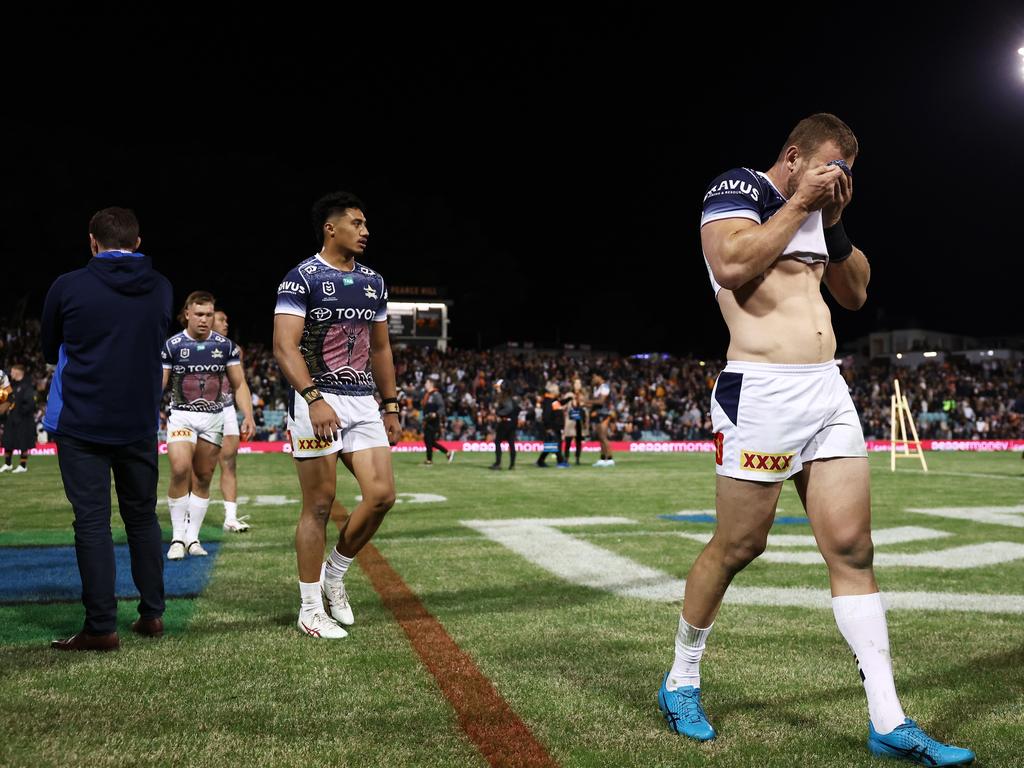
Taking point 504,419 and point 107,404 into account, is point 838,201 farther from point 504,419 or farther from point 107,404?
point 504,419

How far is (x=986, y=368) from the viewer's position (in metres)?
51.5

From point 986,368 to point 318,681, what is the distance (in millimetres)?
55127

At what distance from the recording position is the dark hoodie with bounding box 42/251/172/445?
15.3ft

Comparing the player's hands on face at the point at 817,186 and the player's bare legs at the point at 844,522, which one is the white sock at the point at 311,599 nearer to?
the player's bare legs at the point at 844,522

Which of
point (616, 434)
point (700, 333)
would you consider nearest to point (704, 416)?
point (616, 434)

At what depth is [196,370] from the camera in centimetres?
838

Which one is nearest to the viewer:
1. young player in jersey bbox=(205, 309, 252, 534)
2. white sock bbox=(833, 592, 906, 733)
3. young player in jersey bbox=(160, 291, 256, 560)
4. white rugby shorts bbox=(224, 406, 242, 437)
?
white sock bbox=(833, 592, 906, 733)

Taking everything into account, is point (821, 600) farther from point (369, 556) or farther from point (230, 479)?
point (230, 479)

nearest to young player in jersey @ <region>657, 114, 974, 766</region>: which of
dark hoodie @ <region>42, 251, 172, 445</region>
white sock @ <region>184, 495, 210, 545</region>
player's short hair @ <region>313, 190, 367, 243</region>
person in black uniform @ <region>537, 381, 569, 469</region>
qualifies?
player's short hair @ <region>313, 190, 367, 243</region>

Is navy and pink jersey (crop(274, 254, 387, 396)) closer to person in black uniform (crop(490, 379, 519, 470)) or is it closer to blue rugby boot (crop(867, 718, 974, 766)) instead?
blue rugby boot (crop(867, 718, 974, 766))

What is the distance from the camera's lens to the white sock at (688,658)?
11.0 feet

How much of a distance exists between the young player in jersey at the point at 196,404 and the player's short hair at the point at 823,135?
20.3 feet

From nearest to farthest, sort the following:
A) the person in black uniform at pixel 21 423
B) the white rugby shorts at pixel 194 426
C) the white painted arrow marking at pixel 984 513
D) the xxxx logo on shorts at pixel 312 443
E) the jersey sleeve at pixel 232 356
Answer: the xxxx logo on shorts at pixel 312 443 → the white rugby shorts at pixel 194 426 → the jersey sleeve at pixel 232 356 → the white painted arrow marking at pixel 984 513 → the person in black uniform at pixel 21 423

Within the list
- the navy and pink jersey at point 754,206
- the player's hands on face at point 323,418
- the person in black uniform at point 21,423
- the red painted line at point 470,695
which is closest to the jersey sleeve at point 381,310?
the player's hands on face at point 323,418
